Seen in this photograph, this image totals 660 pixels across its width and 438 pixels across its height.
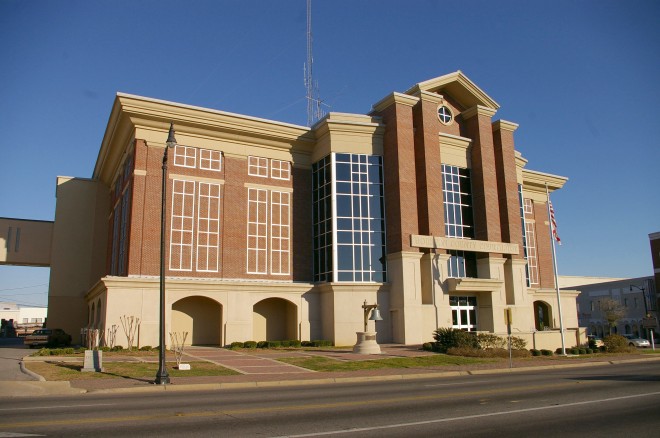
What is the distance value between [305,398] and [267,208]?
2637 cm

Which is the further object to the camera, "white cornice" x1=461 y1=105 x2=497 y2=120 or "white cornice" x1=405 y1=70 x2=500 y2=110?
"white cornice" x1=461 y1=105 x2=497 y2=120

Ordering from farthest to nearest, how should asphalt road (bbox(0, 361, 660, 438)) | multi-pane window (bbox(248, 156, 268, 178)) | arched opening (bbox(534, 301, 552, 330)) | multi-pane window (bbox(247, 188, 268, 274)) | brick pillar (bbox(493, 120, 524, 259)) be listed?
arched opening (bbox(534, 301, 552, 330)) < brick pillar (bbox(493, 120, 524, 259)) < multi-pane window (bbox(248, 156, 268, 178)) < multi-pane window (bbox(247, 188, 268, 274)) < asphalt road (bbox(0, 361, 660, 438))

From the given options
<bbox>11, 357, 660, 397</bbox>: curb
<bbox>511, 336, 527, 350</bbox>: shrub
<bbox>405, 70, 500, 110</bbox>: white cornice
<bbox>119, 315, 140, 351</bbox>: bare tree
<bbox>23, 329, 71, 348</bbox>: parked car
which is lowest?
<bbox>11, 357, 660, 397</bbox>: curb

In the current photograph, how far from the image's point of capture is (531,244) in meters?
52.1

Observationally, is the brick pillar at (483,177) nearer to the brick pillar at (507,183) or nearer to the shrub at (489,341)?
the brick pillar at (507,183)

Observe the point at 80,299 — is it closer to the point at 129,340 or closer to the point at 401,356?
the point at 129,340

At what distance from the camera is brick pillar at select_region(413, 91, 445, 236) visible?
1508 inches

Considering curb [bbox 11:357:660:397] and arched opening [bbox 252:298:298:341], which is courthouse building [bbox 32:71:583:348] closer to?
arched opening [bbox 252:298:298:341]

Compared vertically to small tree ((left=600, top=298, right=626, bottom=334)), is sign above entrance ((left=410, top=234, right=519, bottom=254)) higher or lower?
→ higher

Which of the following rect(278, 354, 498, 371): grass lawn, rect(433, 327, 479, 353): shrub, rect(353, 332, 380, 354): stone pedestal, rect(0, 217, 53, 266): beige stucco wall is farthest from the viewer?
rect(0, 217, 53, 266): beige stucco wall

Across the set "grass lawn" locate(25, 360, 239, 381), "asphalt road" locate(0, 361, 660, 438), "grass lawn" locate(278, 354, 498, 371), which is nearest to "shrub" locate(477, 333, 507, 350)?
"grass lawn" locate(278, 354, 498, 371)

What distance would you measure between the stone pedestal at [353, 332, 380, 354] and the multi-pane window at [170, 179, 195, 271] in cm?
1340

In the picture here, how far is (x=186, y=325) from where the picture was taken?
1439 inches

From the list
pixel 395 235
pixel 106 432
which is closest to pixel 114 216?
pixel 395 235
